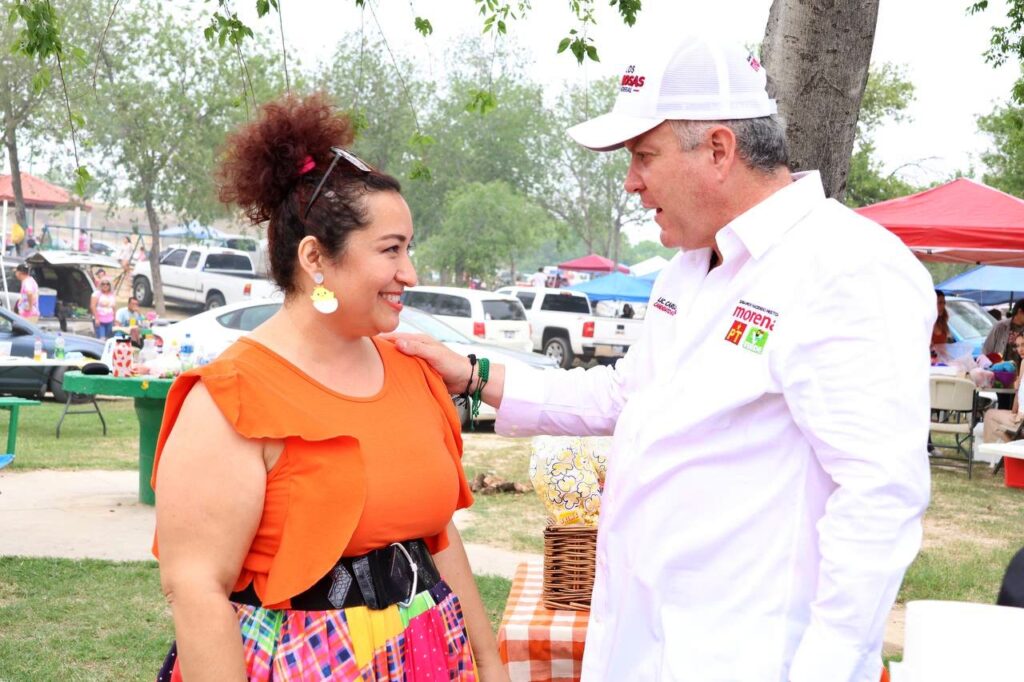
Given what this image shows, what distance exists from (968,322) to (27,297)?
18.9 metres

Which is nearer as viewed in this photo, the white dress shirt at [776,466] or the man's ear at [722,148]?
the white dress shirt at [776,466]

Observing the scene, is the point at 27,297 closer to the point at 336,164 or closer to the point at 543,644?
the point at 543,644

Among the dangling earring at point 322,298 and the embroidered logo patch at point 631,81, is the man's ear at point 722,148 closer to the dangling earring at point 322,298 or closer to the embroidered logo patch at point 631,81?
the embroidered logo patch at point 631,81

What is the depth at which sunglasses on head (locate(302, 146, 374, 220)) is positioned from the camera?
2.36 m

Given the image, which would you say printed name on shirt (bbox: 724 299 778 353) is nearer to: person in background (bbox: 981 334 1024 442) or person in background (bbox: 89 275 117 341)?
person in background (bbox: 981 334 1024 442)

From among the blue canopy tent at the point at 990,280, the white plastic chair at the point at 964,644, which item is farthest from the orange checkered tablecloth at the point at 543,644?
the blue canopy tent at the point at 990,280

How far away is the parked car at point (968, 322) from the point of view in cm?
2233

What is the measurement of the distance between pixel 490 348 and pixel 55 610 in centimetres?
819

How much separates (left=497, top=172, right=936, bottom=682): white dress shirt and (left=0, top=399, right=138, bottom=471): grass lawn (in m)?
9.21

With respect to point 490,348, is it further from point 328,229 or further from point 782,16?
point 328,229

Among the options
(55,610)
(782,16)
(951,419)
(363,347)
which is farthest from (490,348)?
(363,347)

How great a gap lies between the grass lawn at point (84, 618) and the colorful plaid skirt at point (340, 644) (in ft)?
10.7

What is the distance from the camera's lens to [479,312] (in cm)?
2145

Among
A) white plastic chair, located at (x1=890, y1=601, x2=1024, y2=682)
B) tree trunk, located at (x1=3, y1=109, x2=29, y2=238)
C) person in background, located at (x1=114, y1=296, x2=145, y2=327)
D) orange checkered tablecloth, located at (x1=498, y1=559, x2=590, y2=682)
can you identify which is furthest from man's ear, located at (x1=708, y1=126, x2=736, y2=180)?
tree trunk, located at (x1=3, y1=109, x2=29, y2=238)
